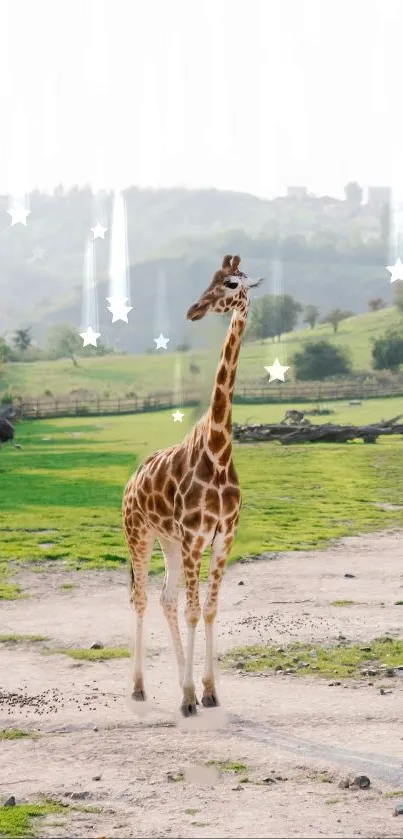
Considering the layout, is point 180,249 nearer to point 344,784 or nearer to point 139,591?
point 139,591

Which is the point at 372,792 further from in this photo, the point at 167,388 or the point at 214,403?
the point at 167,388

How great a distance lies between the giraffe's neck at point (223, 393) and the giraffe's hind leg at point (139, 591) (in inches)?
49.5

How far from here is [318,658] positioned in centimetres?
1148

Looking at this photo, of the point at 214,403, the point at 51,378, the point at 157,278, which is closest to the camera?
the point at 214,403

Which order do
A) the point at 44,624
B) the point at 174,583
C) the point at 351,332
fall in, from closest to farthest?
the point at 174,583 → the point at 44,624 → the point at 351,332

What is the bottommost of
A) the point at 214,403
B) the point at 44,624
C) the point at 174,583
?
the point at 44,624

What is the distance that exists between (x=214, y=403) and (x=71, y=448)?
81.6ft

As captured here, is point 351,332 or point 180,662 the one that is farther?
point 351,332

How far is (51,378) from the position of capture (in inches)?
1777

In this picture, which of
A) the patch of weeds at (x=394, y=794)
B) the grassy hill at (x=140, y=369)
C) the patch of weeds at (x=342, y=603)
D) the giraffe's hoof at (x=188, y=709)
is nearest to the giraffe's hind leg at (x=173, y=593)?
the giraffe's hoof at (x=188, y=709)

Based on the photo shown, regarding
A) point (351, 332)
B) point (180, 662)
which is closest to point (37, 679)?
point (180, 662)

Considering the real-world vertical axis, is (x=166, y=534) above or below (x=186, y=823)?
above

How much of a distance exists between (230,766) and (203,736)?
0.74 metres

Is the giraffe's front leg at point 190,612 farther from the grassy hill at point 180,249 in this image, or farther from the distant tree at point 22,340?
the grassy hill at point 180,249
